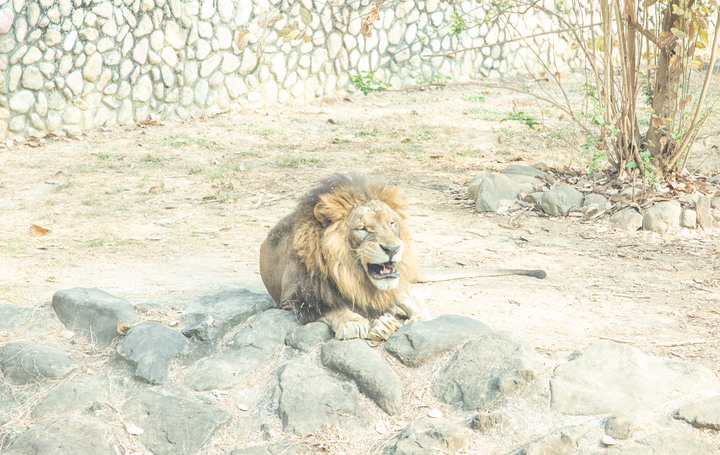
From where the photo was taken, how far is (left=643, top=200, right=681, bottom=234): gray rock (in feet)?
23.2

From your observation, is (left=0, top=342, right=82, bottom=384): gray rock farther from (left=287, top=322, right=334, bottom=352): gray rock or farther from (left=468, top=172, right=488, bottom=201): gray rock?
(left=468, top=172, right=488, bottom=201): gray rock

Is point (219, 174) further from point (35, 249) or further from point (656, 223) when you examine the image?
point (656, 223)

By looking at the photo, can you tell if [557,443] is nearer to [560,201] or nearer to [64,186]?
[560,201]

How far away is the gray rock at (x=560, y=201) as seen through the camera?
25.2 feet

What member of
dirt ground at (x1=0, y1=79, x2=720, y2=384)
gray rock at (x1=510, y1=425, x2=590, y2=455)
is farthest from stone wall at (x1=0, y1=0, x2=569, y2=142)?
gray rock at (x1=510, y1=425, x2=590, y2=455)

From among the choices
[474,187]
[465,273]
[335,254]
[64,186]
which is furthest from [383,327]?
[64,186]

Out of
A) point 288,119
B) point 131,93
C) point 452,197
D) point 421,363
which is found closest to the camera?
point 421,363

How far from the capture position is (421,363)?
4.28m

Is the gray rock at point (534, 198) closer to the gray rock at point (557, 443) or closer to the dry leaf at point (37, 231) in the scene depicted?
the gray rock at point (557, 443)

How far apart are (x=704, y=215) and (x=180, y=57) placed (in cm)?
790

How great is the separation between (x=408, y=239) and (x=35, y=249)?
12.8ft

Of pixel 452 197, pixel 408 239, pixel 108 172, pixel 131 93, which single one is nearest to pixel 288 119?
pixel 131 93

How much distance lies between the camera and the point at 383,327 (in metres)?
4.41

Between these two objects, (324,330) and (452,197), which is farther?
(452,197)
